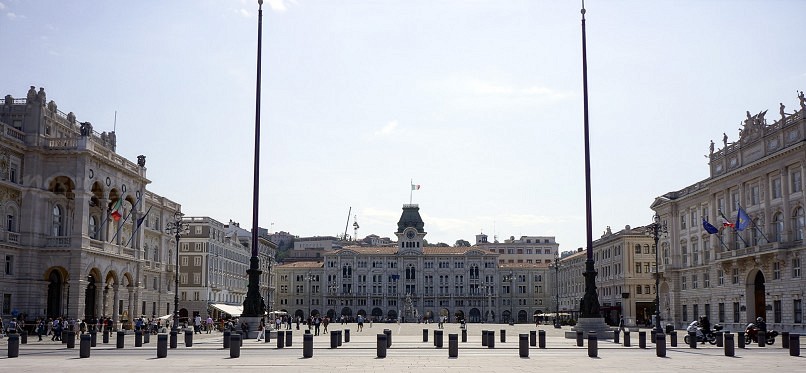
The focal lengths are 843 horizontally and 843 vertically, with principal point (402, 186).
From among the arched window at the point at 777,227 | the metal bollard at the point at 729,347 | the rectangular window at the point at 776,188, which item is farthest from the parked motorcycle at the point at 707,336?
the rectangular window at the point at 776,188

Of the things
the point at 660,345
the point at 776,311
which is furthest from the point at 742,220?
the point at 660,345

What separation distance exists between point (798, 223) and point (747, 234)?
929cm

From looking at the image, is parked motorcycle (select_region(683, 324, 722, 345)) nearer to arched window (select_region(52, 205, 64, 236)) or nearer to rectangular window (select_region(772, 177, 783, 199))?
rectangular window (select_region(772, 177, 783, 199))

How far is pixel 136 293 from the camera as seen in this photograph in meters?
77.1

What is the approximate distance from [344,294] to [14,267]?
118045mm

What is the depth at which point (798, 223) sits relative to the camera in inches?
2569

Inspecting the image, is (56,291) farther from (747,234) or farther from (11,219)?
(747,234)

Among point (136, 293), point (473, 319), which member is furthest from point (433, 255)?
point (136, 293)

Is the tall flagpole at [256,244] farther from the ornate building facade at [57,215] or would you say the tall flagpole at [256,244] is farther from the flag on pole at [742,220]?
the flag on pole at [742,220]

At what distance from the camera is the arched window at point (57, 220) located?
219 feet

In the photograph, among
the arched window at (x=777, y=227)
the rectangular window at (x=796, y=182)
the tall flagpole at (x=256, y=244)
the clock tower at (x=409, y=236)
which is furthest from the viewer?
the clock tower at (x=409, y=236)

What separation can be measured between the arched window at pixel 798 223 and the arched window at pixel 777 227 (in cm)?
163

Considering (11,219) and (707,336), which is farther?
(11,219)

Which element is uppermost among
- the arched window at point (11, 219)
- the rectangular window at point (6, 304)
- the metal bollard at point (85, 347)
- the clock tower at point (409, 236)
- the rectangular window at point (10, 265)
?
the clock tower at point (409, 236)
